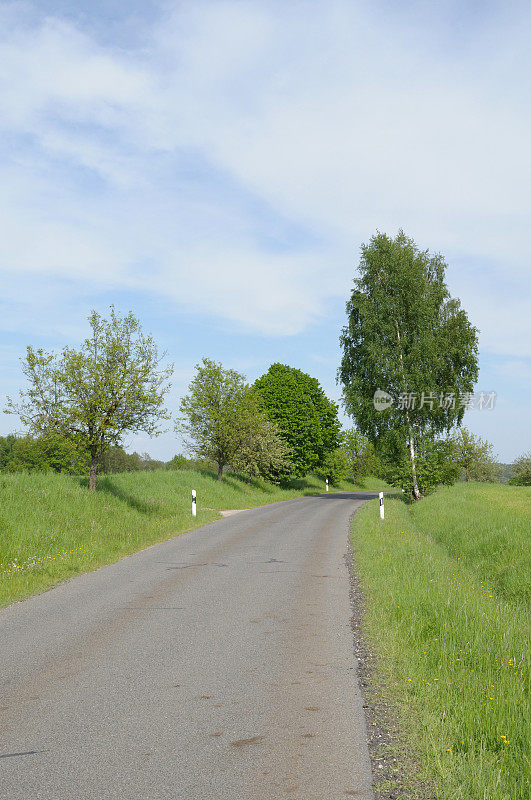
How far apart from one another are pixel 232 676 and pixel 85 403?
49.4 ft

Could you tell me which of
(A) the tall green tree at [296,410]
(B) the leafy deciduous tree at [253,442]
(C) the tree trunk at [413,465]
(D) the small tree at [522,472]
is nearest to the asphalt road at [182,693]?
(C) the tree trunk at [413,465]

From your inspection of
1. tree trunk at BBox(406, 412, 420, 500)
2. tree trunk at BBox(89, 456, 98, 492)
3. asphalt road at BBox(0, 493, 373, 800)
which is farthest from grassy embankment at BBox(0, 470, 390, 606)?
tree trunk at BBox(406, 412, 420, 500)

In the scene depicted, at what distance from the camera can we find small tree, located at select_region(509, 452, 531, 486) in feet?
210

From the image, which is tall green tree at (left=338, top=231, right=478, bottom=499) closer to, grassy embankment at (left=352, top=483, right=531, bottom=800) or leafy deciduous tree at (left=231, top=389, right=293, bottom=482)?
leafy deciduous tree at (left=231, top=389, right=293, bottom=482)

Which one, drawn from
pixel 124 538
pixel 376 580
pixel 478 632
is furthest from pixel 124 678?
pixel 124 538

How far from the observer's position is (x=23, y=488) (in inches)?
687

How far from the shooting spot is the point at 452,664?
5652mm

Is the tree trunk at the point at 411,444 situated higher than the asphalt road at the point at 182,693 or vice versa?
the tree trunk at the point at 411,444

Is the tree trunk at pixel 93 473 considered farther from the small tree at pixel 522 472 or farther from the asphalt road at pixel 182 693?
the small tree at pixel 522 472

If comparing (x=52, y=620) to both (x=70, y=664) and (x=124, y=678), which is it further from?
(x=124, y=678)

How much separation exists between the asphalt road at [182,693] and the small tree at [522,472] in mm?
60958

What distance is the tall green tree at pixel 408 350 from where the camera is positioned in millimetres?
34750

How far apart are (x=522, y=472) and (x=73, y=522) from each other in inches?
2426

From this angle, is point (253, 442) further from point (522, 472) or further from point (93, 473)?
point (522, 472)
